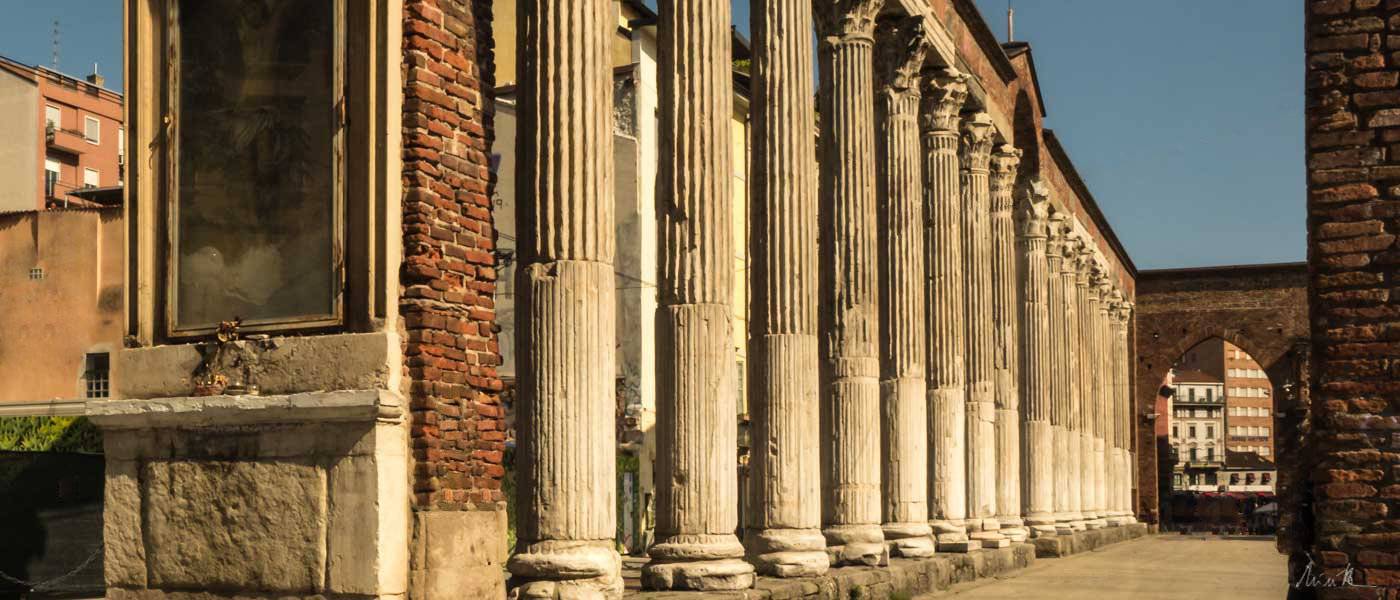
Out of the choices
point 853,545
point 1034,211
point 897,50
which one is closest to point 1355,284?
point 853,545

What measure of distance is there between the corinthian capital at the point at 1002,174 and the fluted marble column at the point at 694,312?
1673cm

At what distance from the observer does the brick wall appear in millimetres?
9930

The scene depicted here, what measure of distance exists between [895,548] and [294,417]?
41.2ft

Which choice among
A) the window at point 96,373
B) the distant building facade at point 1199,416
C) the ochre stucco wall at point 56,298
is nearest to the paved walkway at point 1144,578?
the window at point 96,373

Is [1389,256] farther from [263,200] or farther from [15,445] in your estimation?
[15,445]

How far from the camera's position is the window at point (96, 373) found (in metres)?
36.3

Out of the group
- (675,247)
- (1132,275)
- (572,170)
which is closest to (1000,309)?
(675,247)

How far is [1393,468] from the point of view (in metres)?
9.91

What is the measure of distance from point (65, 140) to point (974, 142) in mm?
36548

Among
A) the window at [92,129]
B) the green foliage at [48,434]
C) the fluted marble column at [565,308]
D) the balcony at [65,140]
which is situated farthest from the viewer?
the window at [92,129]

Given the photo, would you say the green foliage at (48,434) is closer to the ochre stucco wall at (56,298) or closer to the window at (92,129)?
the ochre stucco wall at (56,298)

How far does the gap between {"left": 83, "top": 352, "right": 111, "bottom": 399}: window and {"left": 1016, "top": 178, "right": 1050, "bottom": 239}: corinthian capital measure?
1853cm

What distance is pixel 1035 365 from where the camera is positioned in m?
34.5

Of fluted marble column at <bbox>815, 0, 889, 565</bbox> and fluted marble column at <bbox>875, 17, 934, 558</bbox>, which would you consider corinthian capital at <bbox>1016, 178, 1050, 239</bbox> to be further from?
fluted marble column at <bbox>815, 0, 889, 565</bbox>
